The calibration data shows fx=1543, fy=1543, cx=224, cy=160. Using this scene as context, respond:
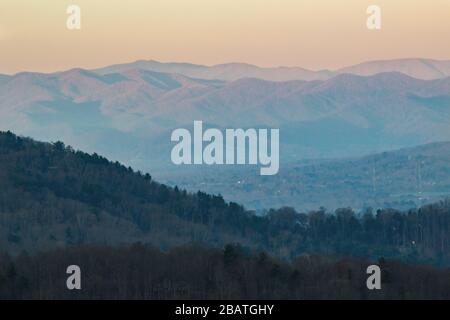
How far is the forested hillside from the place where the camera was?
139625 millimetres

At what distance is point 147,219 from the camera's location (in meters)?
152

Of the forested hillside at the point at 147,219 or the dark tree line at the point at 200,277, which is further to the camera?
the forested hillside at the point at 147,219

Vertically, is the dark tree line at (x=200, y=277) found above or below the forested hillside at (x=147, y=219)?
below

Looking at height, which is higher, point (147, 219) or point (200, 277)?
point (147, 219)

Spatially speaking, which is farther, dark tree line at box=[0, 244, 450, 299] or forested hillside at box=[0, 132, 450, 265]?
forested hillside at box=[0, 132, 450, 265]

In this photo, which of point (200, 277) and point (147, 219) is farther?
point (147, 219)

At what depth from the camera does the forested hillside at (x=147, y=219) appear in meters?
140

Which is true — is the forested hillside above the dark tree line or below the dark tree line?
above
